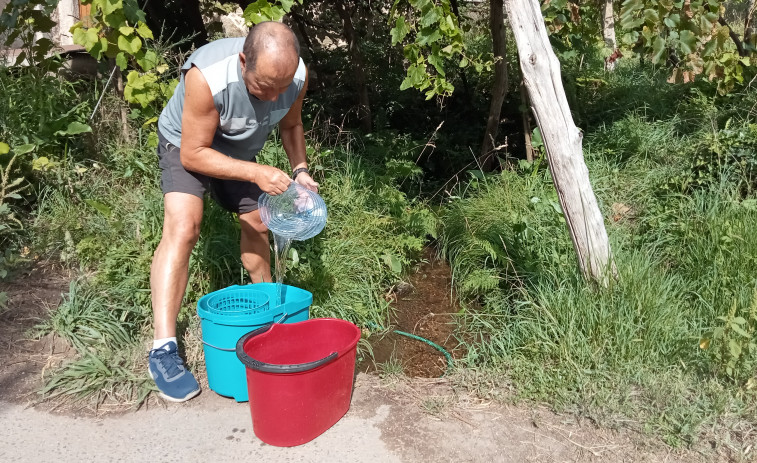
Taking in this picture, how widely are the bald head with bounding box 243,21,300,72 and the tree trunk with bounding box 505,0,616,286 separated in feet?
3.79

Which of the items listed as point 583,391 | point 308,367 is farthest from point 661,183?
point 308,367

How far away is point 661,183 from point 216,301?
328 centimetres

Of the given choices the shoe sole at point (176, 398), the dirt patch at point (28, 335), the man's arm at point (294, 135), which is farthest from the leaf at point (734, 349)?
the dirt patch at point (28, 335)

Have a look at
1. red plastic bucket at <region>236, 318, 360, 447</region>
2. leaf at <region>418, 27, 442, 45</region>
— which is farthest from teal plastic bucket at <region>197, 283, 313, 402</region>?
leaf at <region>418, 27, 442, 45</region>

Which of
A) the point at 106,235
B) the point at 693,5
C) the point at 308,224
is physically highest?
the point at 693,5

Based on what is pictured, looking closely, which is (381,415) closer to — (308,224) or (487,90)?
(308,224)

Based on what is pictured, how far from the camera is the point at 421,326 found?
13.4ft

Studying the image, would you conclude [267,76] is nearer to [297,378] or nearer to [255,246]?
[255,246]

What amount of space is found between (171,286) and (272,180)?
0.72 m

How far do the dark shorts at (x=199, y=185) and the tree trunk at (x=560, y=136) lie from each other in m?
1.47

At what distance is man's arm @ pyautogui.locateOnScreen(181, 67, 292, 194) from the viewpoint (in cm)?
272

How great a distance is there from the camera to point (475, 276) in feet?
13.7

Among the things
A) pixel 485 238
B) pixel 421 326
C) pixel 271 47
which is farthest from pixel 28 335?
pixel 485 238

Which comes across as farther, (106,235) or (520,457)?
(106,235)
